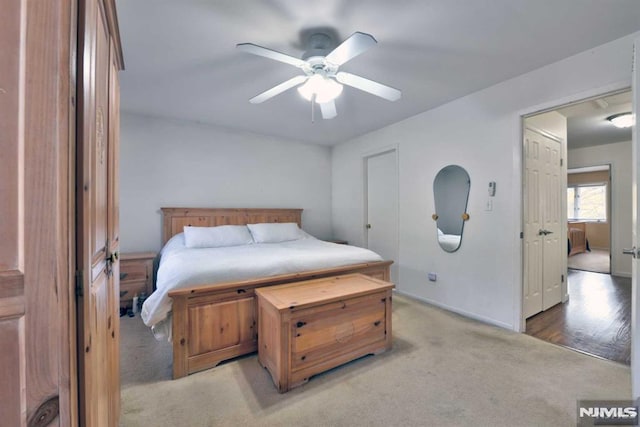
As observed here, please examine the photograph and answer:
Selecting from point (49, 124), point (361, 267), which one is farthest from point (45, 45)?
point (361, 267)

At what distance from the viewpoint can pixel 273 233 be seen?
381 cm

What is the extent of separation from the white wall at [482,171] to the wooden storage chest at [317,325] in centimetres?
131

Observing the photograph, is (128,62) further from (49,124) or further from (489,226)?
(489,226)

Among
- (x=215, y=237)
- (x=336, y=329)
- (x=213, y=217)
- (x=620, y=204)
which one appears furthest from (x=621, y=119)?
(x=213, y=217)

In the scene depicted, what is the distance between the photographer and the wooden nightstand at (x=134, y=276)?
9.90 ft

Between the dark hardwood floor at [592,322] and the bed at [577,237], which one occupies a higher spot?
the bed at [577,237]

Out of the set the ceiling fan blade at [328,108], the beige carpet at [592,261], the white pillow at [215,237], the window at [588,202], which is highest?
the ceiling fan blade at [328,108]

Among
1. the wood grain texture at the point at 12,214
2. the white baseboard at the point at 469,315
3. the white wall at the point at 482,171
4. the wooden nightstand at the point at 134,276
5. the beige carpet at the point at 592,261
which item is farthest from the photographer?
the beige carpet at the point at 592,261

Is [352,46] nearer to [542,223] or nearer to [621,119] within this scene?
[542,223]

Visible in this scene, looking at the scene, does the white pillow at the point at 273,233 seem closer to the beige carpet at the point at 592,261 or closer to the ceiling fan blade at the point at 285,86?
the ceiling fan blade at the point at 285,86

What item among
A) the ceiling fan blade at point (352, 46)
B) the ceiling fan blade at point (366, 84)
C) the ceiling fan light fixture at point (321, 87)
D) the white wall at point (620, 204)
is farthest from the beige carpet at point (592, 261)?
the ceiling fan blade at point (352, 46)

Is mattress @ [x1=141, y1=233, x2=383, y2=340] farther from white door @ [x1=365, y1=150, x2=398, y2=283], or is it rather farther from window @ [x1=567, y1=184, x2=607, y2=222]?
window @ [x1=567, y1=184, x2=607, y2=222]

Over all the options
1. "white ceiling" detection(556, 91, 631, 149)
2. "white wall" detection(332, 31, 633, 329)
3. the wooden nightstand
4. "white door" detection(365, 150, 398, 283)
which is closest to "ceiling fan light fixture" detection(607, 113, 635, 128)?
"white ceiling" detection(556, 91, 631, 149)

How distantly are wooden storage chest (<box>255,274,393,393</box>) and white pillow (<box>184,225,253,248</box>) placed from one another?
4.80ft
